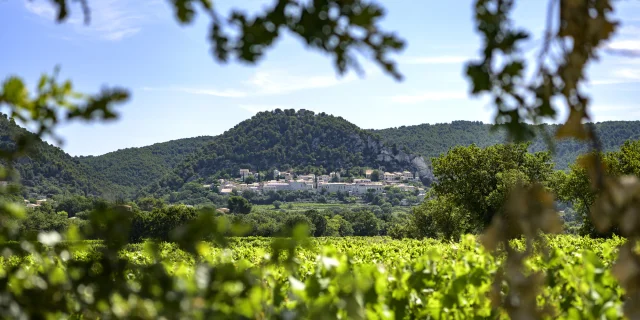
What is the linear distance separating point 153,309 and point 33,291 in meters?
0.39

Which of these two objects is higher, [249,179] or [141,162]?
[141,162]

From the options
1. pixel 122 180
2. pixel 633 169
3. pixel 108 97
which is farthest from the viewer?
pixel 122 180

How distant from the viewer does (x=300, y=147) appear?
17138 centimetres

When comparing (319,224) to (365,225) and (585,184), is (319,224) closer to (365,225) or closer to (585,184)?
(365,225)

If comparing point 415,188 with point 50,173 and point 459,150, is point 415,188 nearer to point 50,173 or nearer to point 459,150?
point 50,173

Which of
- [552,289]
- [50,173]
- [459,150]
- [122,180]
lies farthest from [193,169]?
[552,289]

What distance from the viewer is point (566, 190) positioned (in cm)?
3728

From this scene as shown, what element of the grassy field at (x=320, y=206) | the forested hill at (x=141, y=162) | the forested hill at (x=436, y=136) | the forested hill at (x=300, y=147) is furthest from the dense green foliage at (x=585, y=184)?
the forested hill at (x=300, y=147)

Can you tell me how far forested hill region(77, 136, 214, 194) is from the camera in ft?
446

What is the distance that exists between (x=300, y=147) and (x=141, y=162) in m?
45.1

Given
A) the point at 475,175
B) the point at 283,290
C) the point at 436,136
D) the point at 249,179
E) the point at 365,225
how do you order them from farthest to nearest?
the point at 436,136 → the point at 249,179 → the point at 365,225 → the point at 475,175 → the point at 283,290

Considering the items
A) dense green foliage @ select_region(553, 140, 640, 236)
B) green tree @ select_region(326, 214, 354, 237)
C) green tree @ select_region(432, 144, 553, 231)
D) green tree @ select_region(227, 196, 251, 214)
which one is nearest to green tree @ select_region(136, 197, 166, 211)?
green tree @ select_region(432, 144, 553, 231)

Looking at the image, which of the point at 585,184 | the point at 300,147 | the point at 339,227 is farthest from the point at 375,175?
the point at 585,184

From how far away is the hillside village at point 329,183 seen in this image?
510ft
